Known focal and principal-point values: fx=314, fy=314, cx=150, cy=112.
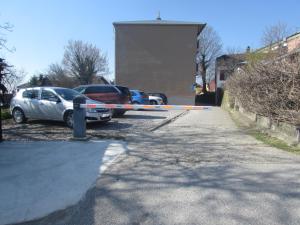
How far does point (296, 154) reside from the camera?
7.23 m

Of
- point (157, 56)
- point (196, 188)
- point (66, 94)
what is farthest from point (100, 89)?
point (157, 56)

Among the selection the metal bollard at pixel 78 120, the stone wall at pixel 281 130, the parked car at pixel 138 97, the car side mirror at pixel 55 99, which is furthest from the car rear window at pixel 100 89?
the stone wall at pixel 281 130

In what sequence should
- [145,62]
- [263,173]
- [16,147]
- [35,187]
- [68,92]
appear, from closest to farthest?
1. [35,187]
2. [263,173]
3. [16,147]
4. [68,92]
5. [145,62]

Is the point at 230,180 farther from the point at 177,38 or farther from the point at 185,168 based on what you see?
the point at 177,38

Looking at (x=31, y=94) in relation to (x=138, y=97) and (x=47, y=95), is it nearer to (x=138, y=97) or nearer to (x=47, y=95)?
(x=47, y=95)

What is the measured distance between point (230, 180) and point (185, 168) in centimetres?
105

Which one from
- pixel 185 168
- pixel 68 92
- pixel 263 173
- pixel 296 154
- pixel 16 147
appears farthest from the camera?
pixel 68 92

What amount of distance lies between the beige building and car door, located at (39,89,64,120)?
3015 cm

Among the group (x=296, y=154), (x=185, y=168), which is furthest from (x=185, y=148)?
(x=296, y=154)

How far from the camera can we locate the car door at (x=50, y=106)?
11805 millimetres

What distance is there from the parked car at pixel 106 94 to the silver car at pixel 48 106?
3550 mm

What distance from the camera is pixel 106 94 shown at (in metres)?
16.4

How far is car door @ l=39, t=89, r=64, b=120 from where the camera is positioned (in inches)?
465

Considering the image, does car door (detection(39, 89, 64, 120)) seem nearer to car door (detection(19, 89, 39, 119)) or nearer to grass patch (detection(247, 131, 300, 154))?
car door (detection(19, 89, 39, 119))
